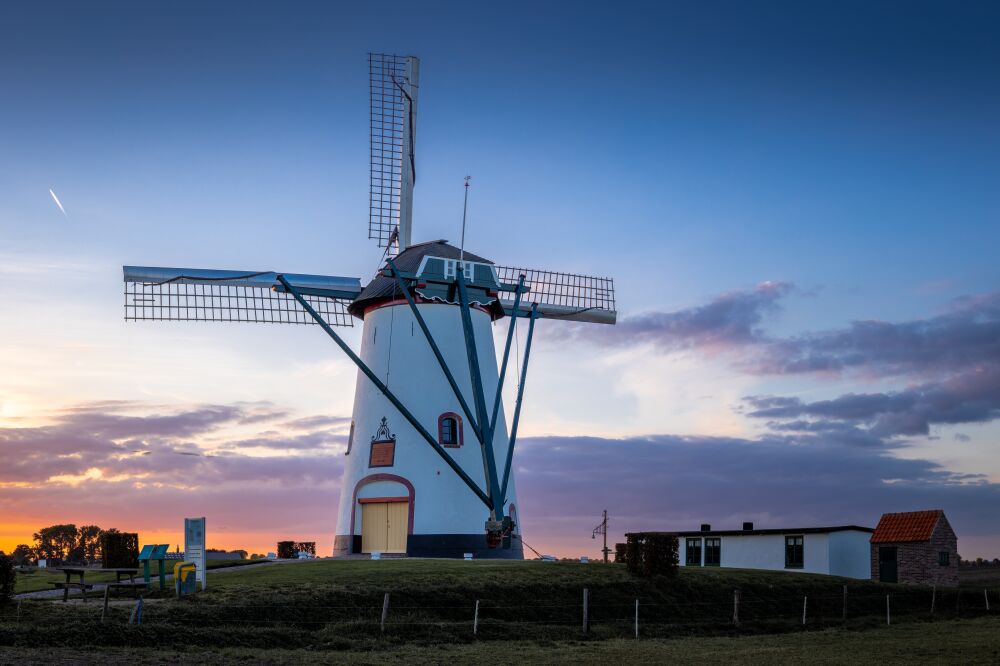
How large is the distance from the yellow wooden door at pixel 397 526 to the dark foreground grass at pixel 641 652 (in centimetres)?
1213

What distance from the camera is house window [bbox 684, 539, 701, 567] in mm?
52375

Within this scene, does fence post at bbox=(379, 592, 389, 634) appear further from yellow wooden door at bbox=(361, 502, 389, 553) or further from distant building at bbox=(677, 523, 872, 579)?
distant building at bbox=(677, 523, 872, 579)

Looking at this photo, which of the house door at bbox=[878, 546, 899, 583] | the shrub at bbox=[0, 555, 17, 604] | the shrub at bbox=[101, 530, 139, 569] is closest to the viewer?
the shrub at bbox=[0, 555, 17, 604]

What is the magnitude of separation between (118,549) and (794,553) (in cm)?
2978

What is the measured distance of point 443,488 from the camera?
38000 millimetres

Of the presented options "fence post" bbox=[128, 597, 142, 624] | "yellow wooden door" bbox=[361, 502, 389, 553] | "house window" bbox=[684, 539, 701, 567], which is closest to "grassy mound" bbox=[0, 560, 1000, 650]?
"fence post" bbox=[128, 597, 142, 624]

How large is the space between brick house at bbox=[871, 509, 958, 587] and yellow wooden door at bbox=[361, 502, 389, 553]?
2287 cm

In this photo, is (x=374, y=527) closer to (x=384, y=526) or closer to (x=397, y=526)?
(x=384, y=526)

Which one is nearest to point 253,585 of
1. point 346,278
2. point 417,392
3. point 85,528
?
point 417,392

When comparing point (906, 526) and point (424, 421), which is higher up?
point (424, 421)

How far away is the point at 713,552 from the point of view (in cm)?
5150

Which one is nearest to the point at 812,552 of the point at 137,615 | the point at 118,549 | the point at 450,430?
the point at 450,430

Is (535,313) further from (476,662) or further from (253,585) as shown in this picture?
(476,662)

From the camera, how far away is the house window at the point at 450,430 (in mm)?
38688
